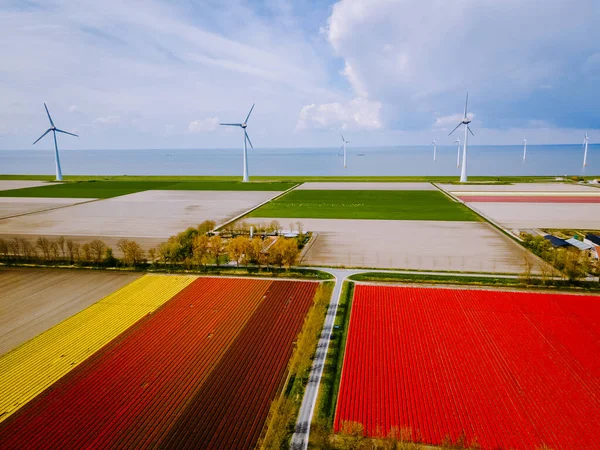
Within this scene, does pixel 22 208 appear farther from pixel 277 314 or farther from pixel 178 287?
pixel 277 314

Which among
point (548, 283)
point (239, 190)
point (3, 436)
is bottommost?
point (3, 436)

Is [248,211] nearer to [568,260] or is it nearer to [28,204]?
[28,204]

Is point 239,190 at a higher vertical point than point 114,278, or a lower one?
higher

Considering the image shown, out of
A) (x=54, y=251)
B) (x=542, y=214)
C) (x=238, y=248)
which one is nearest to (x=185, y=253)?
(x=238, y=248)

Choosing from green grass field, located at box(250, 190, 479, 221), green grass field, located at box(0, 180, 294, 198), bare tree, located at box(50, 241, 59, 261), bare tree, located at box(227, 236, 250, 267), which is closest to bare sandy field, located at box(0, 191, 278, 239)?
green grass field, located at box(250, 190, 479, 221)

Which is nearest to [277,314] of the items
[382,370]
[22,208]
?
[382,370]

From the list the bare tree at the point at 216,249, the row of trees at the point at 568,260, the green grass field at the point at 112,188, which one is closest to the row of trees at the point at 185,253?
the bare tree at the point at 216,249

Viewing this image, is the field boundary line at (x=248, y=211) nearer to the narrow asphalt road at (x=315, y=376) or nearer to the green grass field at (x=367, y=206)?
the green grass field at (x=367, y=206)

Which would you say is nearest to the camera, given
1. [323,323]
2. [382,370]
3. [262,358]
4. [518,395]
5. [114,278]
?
[518,395]

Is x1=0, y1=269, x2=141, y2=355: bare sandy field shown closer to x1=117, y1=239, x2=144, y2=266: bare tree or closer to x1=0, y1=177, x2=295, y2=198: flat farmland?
x1=117, y1=239, x2=144, y2=266: bare tree
